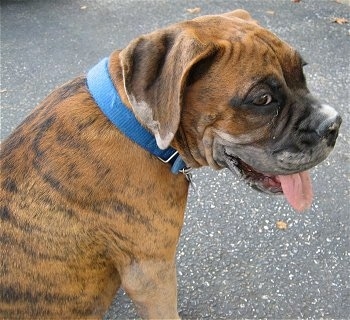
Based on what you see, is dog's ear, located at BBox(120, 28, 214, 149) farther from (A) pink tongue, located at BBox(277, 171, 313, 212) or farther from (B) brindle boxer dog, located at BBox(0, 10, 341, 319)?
(A) pink tongue, located at BBox(277, 171, 313, 212)

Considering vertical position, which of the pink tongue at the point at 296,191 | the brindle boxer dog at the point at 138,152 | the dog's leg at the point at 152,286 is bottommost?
the dog's leg at the point at 152,286

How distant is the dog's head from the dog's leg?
46cm

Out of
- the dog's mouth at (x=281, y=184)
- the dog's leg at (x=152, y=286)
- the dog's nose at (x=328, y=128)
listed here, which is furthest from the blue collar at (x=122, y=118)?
the dog's nose at (x=328, y=128)

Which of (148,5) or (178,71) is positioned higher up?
(178,71)

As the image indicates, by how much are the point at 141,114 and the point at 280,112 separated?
54 cm

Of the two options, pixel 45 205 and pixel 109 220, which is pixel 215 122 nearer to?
pixel 109 220

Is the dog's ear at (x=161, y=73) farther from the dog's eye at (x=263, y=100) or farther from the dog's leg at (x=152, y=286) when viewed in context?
the dog's leg at (x=152, y=286)

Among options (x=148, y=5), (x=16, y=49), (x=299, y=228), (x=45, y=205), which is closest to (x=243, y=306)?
(x=299, y=228)

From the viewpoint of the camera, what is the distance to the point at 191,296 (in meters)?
3.11

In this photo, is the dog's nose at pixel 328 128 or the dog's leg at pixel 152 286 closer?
the dog's nose at pixel 328 128

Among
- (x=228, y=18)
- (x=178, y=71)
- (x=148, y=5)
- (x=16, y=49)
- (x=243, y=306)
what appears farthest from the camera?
(x=148, y=5)

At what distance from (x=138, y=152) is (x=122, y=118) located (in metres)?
0.15

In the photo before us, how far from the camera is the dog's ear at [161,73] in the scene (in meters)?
1.96

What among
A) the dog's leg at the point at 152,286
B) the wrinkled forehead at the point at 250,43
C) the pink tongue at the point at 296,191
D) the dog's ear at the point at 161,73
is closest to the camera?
the dog's ear at the point at 161,73
